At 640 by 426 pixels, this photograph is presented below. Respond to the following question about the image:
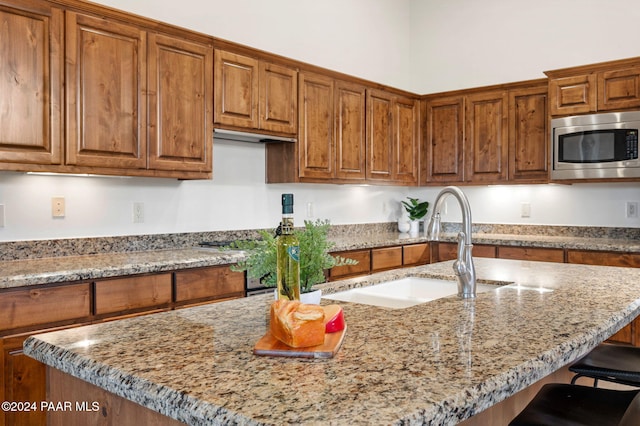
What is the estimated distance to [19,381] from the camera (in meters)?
2.21

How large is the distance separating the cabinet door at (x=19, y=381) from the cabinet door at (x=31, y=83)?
868 millimetres

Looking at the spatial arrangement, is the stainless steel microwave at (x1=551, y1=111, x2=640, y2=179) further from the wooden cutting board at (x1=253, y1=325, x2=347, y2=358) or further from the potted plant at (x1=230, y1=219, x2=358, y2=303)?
the wooden cutting board at (x1=253, y1=325, x2=347, y2=358)

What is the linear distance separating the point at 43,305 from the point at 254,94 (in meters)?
1.89

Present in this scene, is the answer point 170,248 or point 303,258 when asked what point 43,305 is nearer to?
point 170,248

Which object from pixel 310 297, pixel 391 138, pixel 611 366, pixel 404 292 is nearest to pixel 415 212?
pixel 391 138

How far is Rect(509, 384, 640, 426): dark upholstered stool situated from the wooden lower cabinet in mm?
1612

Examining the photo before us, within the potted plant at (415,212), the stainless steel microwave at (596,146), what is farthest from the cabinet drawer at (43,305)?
the stainless steel microwave at (596,146)

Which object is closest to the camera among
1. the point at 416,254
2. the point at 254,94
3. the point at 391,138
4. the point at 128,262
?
the point at 128,262

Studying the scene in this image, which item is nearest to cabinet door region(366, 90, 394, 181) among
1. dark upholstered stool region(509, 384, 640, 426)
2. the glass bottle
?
dark upholstered stool region(509, 384, 640, 426)

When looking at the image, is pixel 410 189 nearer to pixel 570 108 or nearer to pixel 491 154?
pixel 491 154

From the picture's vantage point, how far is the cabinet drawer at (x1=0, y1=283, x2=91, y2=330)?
85.4 inches

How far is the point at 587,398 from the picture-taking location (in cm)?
152

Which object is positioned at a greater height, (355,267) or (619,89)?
(619,89)

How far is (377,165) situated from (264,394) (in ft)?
12.7
